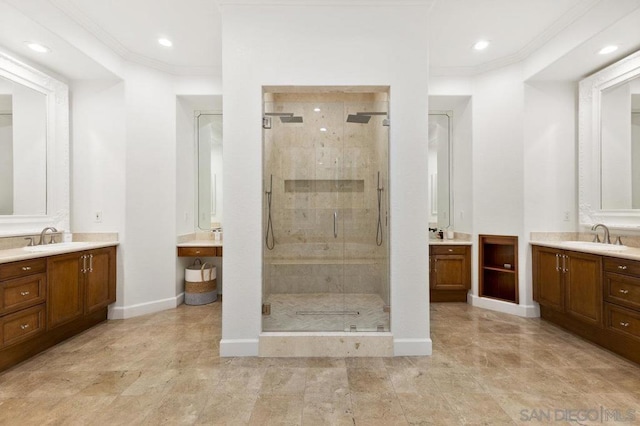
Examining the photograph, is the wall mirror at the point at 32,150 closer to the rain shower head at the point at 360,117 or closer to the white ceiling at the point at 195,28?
the white ceiling at the point at 195,28

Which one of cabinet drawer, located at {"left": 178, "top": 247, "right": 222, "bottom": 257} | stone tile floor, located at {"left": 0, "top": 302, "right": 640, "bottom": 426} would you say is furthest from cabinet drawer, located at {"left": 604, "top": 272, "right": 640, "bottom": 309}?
cabinet drawer, located at {"left": 178, "top": 247, "right": 222, "bottom": 257}

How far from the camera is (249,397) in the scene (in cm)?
202

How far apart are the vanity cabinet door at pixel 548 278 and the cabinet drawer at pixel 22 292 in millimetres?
4930

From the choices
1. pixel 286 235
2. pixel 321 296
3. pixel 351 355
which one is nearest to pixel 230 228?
pixel 286 235

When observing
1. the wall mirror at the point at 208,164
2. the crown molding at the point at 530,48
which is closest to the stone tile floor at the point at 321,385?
the wall mirror at the point at 208,164

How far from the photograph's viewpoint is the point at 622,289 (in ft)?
→ 8.29

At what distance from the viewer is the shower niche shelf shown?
150 inches

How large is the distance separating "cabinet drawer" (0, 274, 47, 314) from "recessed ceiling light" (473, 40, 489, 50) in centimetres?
495

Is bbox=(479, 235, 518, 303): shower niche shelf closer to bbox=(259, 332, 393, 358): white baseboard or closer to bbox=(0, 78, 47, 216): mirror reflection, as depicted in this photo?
bbox=(259, 332, 393, 358): white baseboard

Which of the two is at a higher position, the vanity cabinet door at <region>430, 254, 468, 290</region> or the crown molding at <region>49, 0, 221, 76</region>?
the crown molding at <region>49, 0, 221, 76</region>

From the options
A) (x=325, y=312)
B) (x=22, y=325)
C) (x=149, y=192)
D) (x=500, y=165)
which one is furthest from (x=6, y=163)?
(x=500, y=165)

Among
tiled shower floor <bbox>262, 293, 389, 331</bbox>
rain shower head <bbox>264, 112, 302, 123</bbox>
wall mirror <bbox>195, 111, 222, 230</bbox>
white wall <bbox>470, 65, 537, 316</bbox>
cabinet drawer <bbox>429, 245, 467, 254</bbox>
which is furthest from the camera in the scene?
wall mirror <bbox>195, 111, 222, 230</bbox>

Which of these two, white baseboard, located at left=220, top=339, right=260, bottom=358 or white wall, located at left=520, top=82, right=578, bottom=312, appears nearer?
white baseboard, located at left=220, top=339, right=260, bottom=358

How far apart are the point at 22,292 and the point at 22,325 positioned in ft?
0.87
